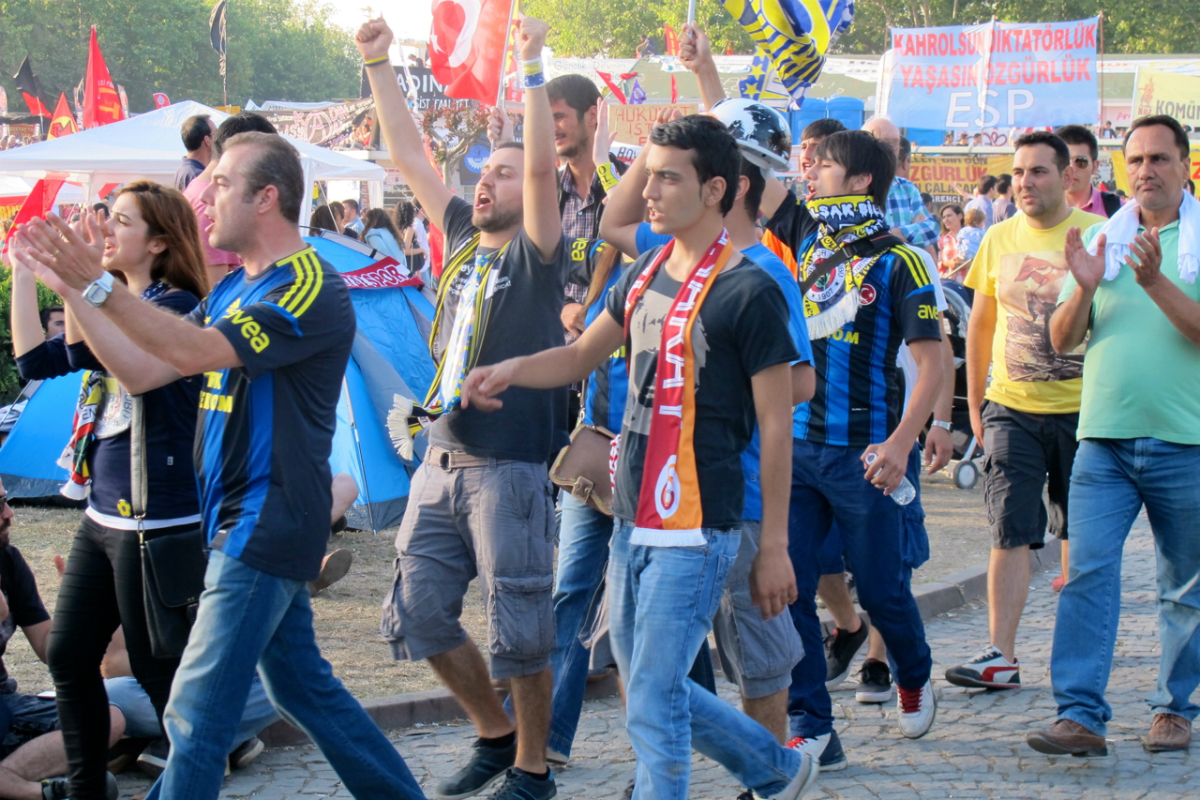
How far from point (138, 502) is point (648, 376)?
4.87 feet

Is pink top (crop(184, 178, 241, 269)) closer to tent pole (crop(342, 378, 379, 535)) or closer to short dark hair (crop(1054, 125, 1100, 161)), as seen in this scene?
tent pole (crop(342, 378, 379, 535))

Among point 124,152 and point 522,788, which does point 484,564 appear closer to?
point 522,788

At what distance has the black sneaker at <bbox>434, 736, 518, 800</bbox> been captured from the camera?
4.10 m

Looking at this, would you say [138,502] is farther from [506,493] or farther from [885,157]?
[885,157]

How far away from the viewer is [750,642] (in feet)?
12.0

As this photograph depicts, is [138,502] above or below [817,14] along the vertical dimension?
below

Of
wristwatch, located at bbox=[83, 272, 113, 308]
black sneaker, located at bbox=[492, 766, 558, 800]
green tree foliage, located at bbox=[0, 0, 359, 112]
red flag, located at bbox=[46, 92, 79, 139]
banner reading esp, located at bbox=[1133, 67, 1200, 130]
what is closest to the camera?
wristwatch, located at bbox=[83, 272, 113, 308]

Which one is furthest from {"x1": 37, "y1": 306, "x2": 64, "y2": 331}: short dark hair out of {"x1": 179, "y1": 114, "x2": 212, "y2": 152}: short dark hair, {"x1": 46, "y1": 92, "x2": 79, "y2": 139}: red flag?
{"x1": 46, "y1": 92, "x2": 79, "y2": 139}: red flag

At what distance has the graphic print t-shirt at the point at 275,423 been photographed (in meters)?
3.10

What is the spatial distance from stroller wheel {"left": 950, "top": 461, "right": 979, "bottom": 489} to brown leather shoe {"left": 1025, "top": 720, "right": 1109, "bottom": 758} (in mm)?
5853

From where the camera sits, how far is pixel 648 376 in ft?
10.7

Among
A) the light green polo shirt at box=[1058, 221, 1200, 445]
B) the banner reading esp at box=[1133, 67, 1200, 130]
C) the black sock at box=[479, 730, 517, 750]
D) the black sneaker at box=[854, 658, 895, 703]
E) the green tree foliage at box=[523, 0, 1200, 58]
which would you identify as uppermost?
the green tree foliage at box=[523, 0, 1200, 58]

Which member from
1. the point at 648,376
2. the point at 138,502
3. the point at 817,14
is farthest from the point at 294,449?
the point at 817,14

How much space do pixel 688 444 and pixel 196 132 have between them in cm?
454
